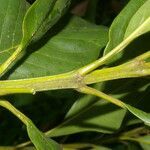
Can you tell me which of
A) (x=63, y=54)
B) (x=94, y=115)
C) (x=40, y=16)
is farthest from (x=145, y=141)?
(x=40, y=16)

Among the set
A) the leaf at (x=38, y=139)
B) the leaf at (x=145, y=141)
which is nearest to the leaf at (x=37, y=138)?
the leaf at (x=38, y=139)

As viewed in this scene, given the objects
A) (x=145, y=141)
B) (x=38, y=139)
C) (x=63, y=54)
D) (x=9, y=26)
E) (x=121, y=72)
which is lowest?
(x=145, y=141)

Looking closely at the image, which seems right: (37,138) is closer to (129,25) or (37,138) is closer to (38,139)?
(38,139)

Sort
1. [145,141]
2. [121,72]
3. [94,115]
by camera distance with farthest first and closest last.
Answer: [145,141]
[94,115]
[121,72]

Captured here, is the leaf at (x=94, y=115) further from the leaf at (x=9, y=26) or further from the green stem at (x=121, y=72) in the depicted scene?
the green stem at (x=121, y=72)

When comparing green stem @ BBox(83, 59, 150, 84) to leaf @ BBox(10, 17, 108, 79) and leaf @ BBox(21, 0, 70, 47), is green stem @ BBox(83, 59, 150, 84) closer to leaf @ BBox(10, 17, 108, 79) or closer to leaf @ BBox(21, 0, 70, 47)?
leaf @ BBox(21, 0, 70, 47)

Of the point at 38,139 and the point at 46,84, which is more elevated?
the point at 46,84

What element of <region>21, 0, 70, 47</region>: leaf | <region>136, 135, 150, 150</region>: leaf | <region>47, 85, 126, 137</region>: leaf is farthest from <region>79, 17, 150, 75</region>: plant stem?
<region>136, 135, 150, 150</region>: leaf
